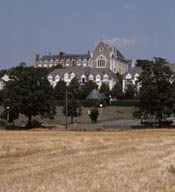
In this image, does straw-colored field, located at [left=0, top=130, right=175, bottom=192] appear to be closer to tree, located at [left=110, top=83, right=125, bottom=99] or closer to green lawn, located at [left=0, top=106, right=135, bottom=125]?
green lawn, located at [left=0, top=106, right=135, bottom=125]

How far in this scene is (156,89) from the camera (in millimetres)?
60875

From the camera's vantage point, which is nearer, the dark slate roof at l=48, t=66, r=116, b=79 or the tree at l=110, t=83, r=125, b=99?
the tree at l=110, t=83, r=125, b=99

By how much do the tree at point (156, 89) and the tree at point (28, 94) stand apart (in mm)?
12977

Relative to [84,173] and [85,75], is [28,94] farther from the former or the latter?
[85,75]

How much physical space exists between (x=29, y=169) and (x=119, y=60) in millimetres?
175529

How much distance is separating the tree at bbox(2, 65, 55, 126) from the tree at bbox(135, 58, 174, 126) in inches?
511

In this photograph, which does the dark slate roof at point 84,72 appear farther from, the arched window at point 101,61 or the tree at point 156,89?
the tree at point 156,89

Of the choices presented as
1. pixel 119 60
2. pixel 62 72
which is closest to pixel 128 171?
pixel 62 72

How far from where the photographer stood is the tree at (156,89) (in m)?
61.0

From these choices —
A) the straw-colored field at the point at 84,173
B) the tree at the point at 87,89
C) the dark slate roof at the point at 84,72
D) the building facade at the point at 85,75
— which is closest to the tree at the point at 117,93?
the tree at the point at 87,89

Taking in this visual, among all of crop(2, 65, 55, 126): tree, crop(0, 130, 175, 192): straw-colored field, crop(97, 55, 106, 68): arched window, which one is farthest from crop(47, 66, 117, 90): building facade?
crop(0, 130, 175, 192): straw-colored field

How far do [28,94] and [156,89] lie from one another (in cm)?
1725

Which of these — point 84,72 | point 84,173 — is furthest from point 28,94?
point 84,72

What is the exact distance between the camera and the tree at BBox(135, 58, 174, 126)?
61.0 m
